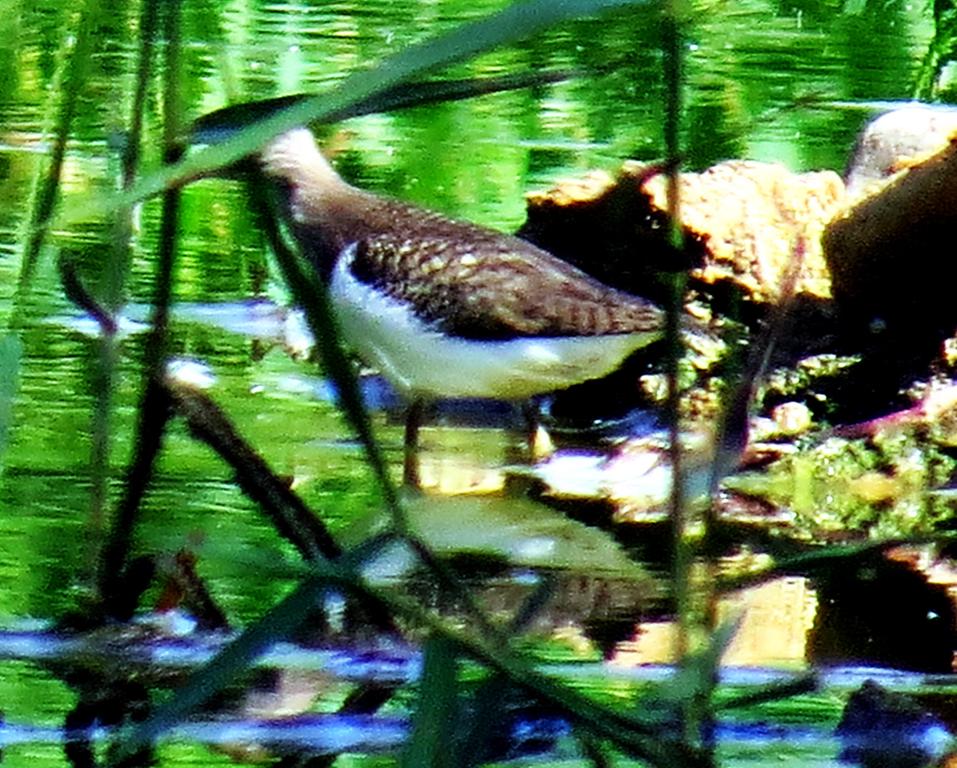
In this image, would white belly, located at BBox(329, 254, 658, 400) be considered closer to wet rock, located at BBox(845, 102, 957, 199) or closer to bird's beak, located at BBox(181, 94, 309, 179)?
wet rock, located at BBox(845, 102, 957, 199)

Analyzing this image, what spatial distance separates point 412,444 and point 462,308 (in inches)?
27.2

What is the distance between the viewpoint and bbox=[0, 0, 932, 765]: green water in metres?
2.37

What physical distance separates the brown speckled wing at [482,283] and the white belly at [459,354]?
32 mm

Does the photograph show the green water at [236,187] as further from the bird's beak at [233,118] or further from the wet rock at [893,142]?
the wet rock at [893,142]

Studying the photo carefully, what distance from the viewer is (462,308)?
521 centimetres

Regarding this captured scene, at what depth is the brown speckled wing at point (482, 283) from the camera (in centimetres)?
509

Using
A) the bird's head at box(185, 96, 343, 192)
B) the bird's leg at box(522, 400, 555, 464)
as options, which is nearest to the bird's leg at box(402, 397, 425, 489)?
the bird's leg at box(522, 400, 555, 464)

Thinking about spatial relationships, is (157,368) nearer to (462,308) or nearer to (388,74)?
(388,74)

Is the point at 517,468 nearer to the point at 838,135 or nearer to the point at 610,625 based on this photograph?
the point at 610,625

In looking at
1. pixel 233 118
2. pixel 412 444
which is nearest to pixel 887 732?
pixel 233 118

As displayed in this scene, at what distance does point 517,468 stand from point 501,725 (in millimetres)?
2650

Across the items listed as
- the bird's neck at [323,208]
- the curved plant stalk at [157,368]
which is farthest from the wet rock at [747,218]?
the curved plant stalk at [157,368]

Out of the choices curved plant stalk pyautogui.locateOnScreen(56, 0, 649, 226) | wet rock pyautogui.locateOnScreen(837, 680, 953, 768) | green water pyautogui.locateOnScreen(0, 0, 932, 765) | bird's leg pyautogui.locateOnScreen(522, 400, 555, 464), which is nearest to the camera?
curved plant stalk pyautogui.locateOnScreen(56, 0, 649, 226)

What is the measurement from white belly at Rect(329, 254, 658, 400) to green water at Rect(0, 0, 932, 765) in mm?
228
